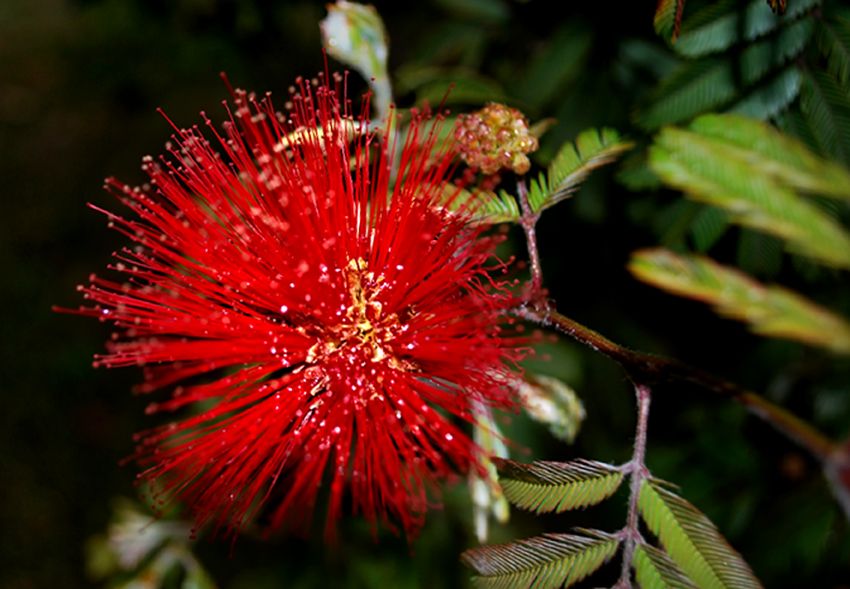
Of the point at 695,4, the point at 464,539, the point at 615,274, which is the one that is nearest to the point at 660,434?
the point at 615,274

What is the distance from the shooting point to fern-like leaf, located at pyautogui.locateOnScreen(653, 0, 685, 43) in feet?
4.10

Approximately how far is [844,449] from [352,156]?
125 cm

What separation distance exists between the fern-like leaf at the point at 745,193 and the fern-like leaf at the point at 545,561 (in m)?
0.70

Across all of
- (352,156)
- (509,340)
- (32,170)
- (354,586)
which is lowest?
(354,586)

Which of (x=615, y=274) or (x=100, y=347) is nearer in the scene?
(x=615, y=274)

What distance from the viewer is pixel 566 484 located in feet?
4.54

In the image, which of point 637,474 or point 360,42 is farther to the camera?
point 360,42

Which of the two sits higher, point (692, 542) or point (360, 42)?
point (360, 42)

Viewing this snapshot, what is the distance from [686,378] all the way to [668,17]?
0.71 metres

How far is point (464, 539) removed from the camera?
8.87 ft

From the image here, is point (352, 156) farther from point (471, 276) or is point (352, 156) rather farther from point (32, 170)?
point (32, 170)

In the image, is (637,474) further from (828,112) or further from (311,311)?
(828,112)

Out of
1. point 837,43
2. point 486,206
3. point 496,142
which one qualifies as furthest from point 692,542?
point 837,43

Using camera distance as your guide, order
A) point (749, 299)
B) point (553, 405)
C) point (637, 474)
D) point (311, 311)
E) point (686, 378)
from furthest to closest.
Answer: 1. point (553, 405)
2. point (311, 311)
3. point (637, 474)
4. point (686, 378)
5. point (749, 299)
